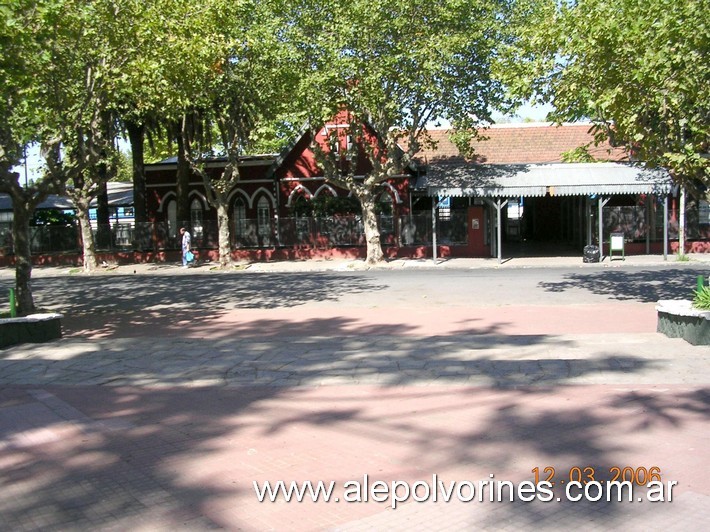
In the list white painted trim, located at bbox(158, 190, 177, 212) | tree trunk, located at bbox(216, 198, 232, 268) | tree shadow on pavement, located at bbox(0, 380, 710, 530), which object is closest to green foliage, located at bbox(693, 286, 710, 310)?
tree shadow on pavement, located at bbox(0, 380, 710, 530)

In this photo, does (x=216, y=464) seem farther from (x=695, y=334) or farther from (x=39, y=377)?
(x=695, y=334)

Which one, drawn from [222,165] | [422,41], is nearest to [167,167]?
[222,165]

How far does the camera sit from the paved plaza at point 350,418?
15.4 feet

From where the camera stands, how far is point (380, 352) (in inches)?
396

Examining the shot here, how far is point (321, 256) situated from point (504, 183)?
8970 millimetres

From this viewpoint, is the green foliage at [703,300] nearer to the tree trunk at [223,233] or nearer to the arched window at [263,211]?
the tree trunk at [223,233]

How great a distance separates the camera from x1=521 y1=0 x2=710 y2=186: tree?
11.9 meters

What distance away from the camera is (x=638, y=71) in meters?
11.8

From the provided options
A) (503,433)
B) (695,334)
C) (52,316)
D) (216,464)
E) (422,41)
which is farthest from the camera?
(422,41)

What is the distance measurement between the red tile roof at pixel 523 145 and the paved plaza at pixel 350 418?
20885 millimetres

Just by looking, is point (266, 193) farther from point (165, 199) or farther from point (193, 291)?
point (193, 291)

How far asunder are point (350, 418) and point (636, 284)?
14432mm

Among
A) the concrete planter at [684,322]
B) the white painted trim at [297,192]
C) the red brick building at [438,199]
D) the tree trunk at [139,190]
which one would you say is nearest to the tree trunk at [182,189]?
the red brick building at [438,199]

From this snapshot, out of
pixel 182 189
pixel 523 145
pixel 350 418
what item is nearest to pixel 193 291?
pixel 350 418
